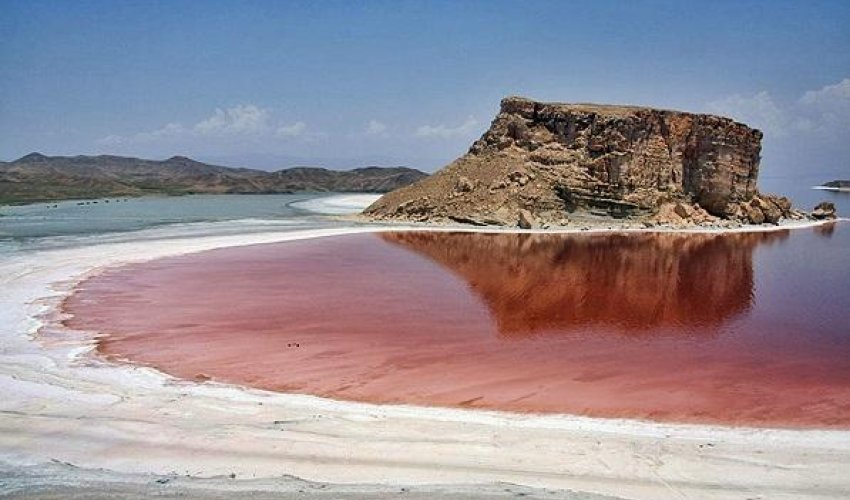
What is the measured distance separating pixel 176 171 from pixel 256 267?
16482 centimetres

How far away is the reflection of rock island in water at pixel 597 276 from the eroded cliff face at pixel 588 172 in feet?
17.3

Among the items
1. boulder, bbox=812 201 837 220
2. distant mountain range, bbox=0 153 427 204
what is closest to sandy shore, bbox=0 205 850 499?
boulder, bbox=812 201 837 220

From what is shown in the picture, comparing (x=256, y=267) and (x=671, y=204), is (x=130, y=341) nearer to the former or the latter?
(x=256, y=267)

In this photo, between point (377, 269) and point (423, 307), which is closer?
point (423, 307)

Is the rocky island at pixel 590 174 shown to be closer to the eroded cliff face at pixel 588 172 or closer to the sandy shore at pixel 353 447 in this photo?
the eroded cliff face at pixel 588 172

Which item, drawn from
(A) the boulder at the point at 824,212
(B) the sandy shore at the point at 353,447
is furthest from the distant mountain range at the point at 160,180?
(A) the boulder at the point at 824,212

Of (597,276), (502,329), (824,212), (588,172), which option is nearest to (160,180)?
(588,172)

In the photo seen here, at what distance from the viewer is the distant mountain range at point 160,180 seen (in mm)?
76938

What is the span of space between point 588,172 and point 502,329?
30184 mm

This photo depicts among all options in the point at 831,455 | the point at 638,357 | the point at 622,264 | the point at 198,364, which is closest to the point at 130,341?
the point at 198,364

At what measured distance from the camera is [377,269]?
→ 22859 mm

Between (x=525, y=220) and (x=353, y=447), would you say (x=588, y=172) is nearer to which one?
(x=525, y=220)

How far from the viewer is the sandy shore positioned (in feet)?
21.4

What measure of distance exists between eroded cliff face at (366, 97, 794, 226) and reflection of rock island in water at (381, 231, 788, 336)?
526 centimetres
